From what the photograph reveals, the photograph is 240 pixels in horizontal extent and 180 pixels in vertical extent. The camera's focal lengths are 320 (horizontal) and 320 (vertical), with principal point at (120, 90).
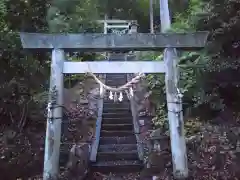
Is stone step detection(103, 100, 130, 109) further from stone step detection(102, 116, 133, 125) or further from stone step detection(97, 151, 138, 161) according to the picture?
stone step detection(97, 151, 138, 161)

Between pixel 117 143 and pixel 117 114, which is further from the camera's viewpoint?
pixel 117 114

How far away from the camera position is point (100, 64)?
603 centimetres

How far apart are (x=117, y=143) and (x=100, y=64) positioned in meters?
3.13

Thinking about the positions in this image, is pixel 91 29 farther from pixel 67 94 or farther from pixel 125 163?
pixel 125 163

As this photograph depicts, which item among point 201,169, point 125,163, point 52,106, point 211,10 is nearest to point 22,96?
point 52,106

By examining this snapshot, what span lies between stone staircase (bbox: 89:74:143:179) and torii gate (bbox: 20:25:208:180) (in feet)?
5.18

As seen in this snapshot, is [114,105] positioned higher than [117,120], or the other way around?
[114,105]

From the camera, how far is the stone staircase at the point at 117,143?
24.0 ft

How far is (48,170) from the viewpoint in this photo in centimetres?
585

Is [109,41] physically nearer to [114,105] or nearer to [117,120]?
[117,120]

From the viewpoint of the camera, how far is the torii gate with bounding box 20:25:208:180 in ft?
19.4

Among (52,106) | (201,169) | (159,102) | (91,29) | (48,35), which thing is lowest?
(201,169)

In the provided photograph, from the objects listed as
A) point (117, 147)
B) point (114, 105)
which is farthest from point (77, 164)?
point (114, 105)

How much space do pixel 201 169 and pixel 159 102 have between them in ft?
12.8
